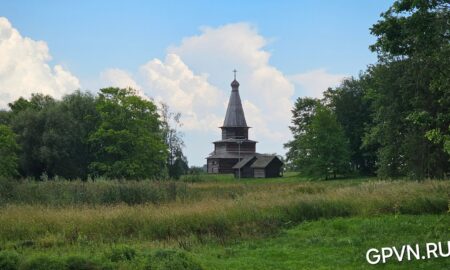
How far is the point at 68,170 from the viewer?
5584 cm

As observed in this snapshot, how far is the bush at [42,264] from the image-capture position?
1101cm

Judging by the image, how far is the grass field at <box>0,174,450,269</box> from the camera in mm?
11406

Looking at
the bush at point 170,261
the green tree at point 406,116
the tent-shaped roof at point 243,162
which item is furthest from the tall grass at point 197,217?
the tent-shaped roof at point 243,162

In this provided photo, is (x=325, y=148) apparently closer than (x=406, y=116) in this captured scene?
No

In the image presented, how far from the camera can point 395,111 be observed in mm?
44906

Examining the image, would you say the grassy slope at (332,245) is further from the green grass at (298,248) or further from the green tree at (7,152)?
the green tree at (7,152)

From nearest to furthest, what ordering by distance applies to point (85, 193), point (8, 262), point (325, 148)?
1. point (8, 262)
2. point (85, 193)
3. point (325, 148)

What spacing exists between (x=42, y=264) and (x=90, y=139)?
148 feet

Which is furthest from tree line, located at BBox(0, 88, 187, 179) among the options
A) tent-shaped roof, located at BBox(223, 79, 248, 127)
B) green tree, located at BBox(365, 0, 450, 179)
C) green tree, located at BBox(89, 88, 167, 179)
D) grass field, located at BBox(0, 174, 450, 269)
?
tent-shaped roof, located at BBox(223, 79, 248, 127)

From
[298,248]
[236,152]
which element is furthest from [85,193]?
[236,152]

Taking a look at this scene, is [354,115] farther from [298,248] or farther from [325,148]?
[298,248]

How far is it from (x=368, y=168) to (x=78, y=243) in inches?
2395

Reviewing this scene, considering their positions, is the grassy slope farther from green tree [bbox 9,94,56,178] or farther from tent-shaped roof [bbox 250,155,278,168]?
tent-shaped roof [bbox 250,155,278,168]

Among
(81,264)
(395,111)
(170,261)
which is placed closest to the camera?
(170,261)
